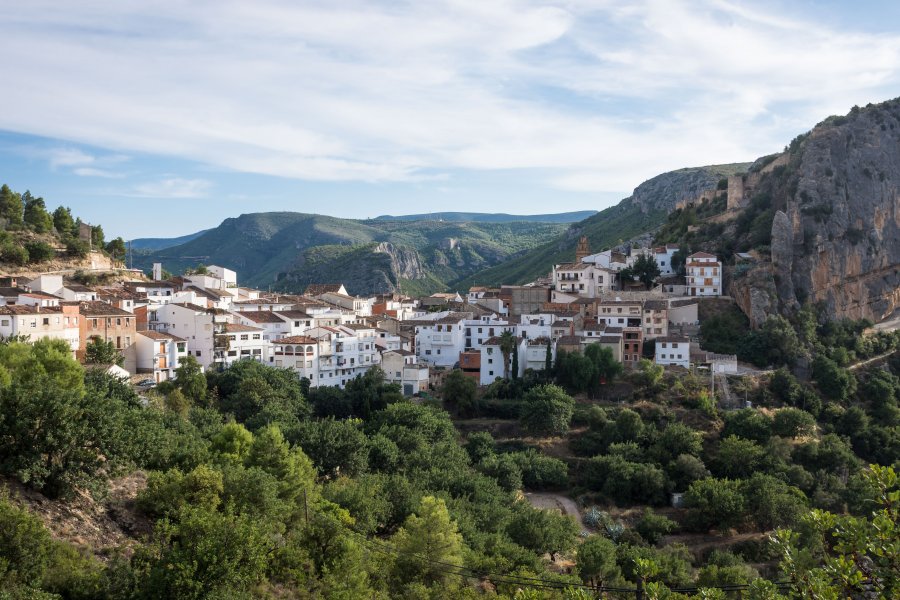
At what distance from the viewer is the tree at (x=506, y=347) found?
5159 cm

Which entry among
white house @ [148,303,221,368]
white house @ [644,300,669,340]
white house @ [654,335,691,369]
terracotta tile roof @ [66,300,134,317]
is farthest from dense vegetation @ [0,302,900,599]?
terracotta tile roof @ [66,300,134,317]

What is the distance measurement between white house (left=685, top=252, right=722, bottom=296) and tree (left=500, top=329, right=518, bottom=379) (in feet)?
66.0

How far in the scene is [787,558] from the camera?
33.1 feet

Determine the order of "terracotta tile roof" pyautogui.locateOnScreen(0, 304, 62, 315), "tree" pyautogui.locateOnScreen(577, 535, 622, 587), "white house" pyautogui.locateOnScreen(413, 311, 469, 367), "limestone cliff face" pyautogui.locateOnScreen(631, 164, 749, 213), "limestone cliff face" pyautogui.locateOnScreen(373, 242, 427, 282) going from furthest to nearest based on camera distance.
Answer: "limestone cliff face" pyautogui.locateOnScreen(373, 242, 427, 282) < "limestone cliff face" pyautogui.locateOnScreen(631, 164, 749, 213) < "white house" pyautogui.locateOnScreen(413, 311, 469, 367) < "terracotta tile roof" pyautogui.locateOnScreen(0, 304, 62, 315) < "tree" pyautogui.locateOnScreen(577, 535, 622, 587)

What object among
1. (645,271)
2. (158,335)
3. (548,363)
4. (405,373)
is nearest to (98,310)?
(158,335)

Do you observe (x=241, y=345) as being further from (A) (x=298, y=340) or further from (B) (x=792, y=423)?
(B) (x=792, y=423)

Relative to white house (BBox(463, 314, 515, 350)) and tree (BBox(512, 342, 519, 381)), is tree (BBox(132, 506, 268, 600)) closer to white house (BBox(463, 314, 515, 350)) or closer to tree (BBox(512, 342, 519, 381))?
tree (BBox(512, 342, 519, 381))

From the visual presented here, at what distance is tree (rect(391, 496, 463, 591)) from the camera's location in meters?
23.7

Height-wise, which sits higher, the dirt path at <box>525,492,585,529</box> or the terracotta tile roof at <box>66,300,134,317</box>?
the terracotta tile roof at <box>66,300,134,317</box>

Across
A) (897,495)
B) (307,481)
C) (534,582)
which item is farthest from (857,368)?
(897,495)

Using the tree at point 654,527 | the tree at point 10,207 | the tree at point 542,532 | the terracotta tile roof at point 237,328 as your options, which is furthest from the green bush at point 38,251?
the tree at point 654,527

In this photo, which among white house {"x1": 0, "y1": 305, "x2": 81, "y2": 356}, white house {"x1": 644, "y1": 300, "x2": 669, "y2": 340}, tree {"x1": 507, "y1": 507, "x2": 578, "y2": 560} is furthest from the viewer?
white house {"x1": 644, "y1": 300, "x2": 669, "y2": 340}

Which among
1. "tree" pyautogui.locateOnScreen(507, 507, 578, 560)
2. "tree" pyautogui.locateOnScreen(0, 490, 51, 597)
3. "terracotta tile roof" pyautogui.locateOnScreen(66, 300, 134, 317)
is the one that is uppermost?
"terracotta tile roof" pyautogui.locateOnScreen(66, 300, 134, 317)

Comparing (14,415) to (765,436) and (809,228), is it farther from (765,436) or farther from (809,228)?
(809,228)
